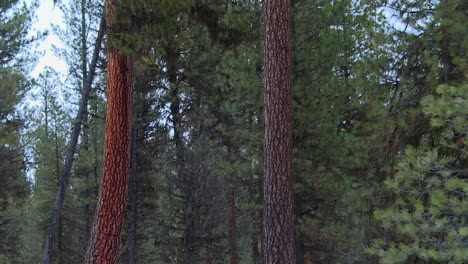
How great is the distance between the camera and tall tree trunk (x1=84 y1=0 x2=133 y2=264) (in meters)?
6.88

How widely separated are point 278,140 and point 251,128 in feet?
6.74

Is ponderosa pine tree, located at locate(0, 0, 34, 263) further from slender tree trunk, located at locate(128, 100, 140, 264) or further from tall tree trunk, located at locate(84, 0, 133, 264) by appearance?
tall tree trunk, located at locate(84, 0, 133, 264)

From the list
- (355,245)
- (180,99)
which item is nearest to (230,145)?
(180,99)

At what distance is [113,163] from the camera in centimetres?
697

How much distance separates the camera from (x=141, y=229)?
14164 millimetres

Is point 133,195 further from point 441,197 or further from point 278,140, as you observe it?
point 441,197

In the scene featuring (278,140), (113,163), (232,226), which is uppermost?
(278,140)

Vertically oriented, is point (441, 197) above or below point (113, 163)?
below

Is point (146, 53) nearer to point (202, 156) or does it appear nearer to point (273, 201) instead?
point (273, 201)

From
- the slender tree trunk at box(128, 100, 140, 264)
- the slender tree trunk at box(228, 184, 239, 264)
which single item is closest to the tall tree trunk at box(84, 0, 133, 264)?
the slender tree trunk at box(228, 184, 239, 264)

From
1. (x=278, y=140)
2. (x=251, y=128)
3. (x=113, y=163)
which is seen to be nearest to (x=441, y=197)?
(x=278, y=140)

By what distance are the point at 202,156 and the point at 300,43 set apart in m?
3.72

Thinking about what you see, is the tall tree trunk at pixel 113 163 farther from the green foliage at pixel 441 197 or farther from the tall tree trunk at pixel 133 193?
the tall tree trunk at pixel 133 193

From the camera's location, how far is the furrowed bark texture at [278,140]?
22.6 ft
